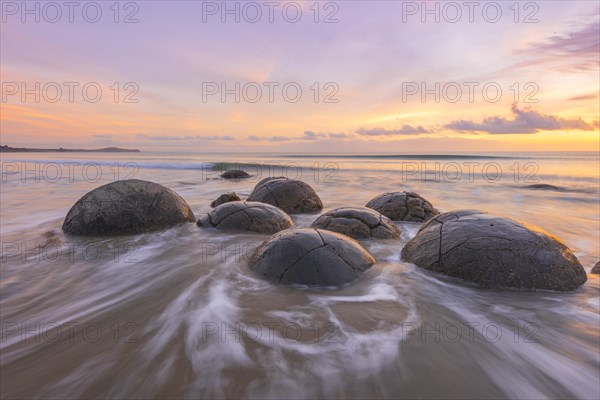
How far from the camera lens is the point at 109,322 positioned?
108 inches

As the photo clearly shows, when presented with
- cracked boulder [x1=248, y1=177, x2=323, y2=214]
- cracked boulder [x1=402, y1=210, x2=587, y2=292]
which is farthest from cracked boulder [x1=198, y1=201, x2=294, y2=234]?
cracked boulder [x1=402, y1=210, x2=587, y2=292]

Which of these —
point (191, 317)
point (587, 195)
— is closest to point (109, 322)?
point (191, 317)

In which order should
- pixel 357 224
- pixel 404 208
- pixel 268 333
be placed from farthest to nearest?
pixel 404 208, pixel 357 224, pixel 268 333

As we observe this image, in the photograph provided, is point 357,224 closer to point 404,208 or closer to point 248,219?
point 248,219

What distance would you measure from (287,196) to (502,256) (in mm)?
4451

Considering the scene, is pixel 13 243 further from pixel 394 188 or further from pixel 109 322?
pixel 394 188

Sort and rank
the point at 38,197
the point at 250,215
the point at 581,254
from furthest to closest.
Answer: the point at 38,197
the point at 250,215
the point at 581,254

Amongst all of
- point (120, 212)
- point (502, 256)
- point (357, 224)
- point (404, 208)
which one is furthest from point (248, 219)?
point (502, 256)

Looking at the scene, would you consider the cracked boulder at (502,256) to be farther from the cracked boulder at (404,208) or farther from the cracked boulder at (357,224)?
the cracked boulder at (404,208)

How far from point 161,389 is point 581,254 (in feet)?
18.5

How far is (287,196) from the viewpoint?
705cm

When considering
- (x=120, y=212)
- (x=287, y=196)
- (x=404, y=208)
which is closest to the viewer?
(x=120, y=212)

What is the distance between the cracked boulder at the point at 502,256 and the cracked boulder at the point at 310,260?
891 millimetres

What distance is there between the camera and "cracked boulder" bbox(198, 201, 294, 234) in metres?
5.17
